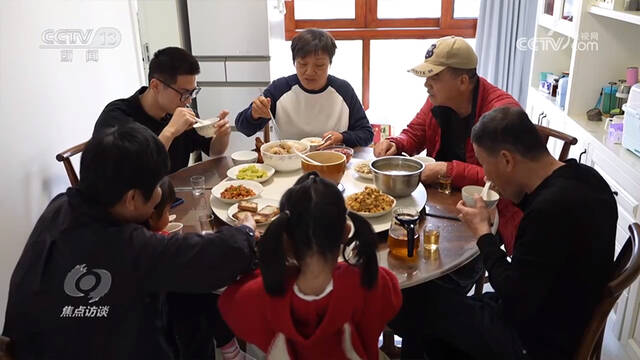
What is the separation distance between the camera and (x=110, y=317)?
1206 millimetres

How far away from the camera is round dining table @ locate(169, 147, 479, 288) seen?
Result: 4.73 ft

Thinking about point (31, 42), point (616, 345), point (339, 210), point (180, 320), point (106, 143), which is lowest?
point (616, 345)

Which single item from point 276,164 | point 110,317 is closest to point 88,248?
point 110,317

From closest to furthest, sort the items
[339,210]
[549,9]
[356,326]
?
[339,210]
[356,326]
[549,9]

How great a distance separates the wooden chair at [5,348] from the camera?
114cm

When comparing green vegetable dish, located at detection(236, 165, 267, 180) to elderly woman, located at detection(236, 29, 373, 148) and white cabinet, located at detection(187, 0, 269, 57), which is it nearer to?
elderly woman, located at detection(236, 29, 373, 148)

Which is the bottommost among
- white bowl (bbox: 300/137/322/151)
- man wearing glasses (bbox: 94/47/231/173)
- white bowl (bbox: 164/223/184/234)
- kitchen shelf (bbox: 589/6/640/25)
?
white bowl (bbox: 164/223/184/234)

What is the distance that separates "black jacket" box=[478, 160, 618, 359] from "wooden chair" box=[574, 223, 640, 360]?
0.06 meters

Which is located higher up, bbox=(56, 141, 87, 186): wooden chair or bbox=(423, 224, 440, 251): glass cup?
bbox=(56, 141, 87, 186): wooden chair

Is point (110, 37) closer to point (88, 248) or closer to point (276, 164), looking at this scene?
point (276, 164)

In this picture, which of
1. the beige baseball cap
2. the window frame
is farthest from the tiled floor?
the window frame

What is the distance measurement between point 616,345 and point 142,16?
138 inches

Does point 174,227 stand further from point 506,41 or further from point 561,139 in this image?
point 506,41

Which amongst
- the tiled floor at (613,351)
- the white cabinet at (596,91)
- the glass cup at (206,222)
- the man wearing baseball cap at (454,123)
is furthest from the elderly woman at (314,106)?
the tiled floor at (613,351)
